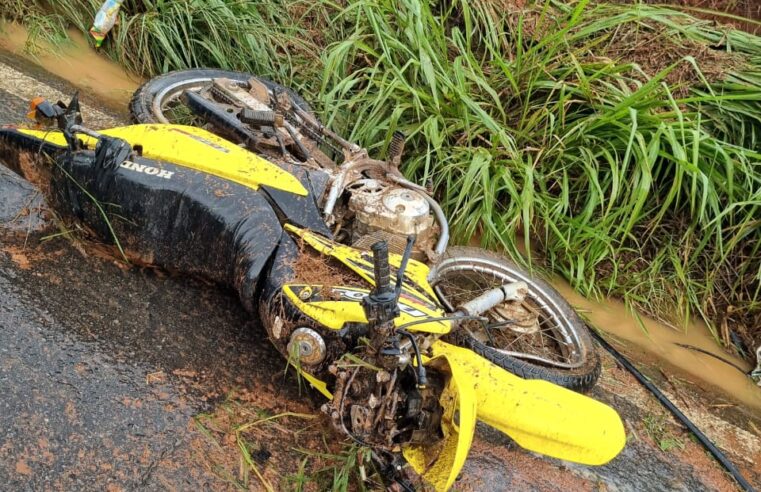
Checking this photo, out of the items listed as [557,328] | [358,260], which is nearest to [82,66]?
[358,260]

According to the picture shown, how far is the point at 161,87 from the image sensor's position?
3.51 m

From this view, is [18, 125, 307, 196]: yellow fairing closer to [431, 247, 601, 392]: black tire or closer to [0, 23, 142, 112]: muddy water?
[431, 247, 601, 392]: black tire

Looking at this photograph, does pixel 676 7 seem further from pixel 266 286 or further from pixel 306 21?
pixel 266 286

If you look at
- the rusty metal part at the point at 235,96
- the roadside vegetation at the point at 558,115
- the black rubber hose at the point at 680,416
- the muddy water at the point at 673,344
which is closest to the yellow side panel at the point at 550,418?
the black rubber hose at the point at 680,416

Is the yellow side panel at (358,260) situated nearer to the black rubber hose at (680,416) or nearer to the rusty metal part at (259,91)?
the rusty metal part at (259,91)

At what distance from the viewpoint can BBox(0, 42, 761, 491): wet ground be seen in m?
2.12

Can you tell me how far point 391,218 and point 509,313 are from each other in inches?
27.0

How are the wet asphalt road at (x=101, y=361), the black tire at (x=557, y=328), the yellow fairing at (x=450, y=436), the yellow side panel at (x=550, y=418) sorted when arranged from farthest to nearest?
the black tire at (x=557, y=328) < the wet asphalt road at (x=101, y=361) < the yellow side panel at (x=550, y=418) < the yellow fairing at (x=450, y=436)

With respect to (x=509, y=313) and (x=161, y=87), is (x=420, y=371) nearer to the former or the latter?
(x=509, y=313)

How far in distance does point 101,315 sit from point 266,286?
2.62 ft

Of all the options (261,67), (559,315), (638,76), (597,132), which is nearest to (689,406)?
(559,315)

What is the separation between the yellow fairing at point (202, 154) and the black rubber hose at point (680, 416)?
6.36ft

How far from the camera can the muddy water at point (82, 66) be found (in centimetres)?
421

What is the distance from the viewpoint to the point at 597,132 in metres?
3.77
